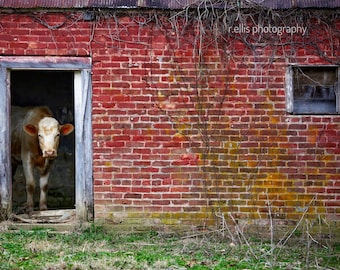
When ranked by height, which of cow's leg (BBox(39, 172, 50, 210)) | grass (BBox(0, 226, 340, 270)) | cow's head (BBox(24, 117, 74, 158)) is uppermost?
cow's head (BBox(24, 117, 74, 158))

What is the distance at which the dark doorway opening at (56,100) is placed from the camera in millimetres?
12258

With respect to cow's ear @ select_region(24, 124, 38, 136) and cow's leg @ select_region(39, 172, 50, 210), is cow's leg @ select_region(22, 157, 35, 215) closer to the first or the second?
cow's leg @ select_region(39, 172, 50, 210)

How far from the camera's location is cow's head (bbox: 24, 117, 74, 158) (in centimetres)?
949

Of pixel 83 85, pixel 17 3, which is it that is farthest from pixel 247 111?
pixel 17 3

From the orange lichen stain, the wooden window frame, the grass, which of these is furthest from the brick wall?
the grass

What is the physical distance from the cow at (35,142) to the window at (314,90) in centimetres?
370

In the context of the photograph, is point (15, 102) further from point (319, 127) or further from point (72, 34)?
point (319, 127)

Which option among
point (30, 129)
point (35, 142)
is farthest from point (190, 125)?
point (35, 142)

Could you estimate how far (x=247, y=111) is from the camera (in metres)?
8.78

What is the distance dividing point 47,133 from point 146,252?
3159 millimetres

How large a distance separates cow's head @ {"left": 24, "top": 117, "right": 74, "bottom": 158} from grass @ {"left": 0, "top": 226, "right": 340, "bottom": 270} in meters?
1.41

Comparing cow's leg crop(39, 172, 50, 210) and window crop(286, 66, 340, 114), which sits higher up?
window crop(286, 66, 340, 114)

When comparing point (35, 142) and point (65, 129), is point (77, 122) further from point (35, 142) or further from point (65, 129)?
point (35, 142)

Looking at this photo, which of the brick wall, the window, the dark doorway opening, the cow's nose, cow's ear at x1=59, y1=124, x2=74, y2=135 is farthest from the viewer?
the dark doorway opening
